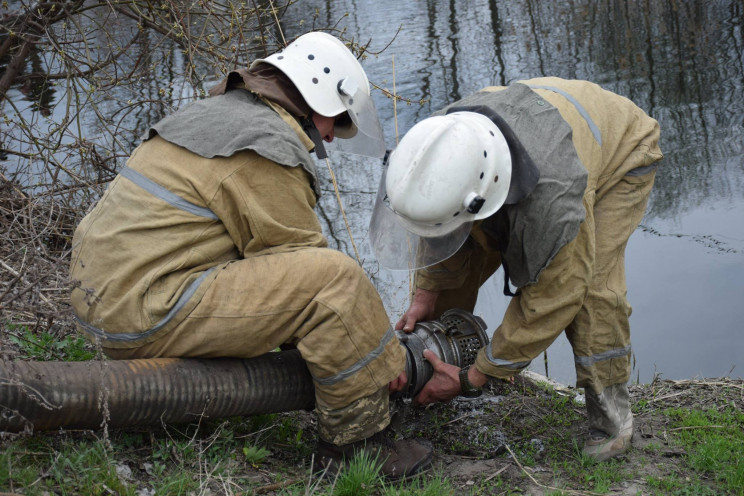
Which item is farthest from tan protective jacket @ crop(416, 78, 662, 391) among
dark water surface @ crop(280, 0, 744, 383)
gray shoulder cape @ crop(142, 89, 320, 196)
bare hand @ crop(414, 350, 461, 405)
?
dark water surface @ crop(280, 0, 744, 383)

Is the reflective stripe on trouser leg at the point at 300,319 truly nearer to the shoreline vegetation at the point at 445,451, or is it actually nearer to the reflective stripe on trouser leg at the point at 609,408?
the shoreline vegetation at the point at 445,451

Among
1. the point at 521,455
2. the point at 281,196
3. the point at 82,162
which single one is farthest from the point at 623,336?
the point at 82,162

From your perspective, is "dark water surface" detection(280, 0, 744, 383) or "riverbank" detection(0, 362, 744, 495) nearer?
"riverbank" detection(0, 362, 744, 495)

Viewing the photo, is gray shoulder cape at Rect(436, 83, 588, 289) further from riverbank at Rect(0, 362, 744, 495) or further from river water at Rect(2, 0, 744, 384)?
river water at Rect(2, 0, 744, 384)

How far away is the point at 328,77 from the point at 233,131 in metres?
0.55

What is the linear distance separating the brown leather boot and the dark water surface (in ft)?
9.38

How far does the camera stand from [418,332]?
387cm

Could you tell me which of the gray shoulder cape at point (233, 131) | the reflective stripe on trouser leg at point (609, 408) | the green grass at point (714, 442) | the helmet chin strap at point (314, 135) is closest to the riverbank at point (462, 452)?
the green grass at point (714, 442)

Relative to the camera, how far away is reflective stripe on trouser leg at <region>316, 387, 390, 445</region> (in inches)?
129

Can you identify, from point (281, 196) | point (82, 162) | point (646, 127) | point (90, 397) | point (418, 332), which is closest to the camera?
point (90, 397)

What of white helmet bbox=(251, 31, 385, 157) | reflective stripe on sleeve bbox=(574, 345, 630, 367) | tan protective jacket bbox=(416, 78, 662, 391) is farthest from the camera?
reflective stripe on sleeve bbox=(574, 345, 630, 367)

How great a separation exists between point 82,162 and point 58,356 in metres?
2.17

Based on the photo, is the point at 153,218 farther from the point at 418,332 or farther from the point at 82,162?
the point at 82,162

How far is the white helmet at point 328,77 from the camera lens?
332cm
